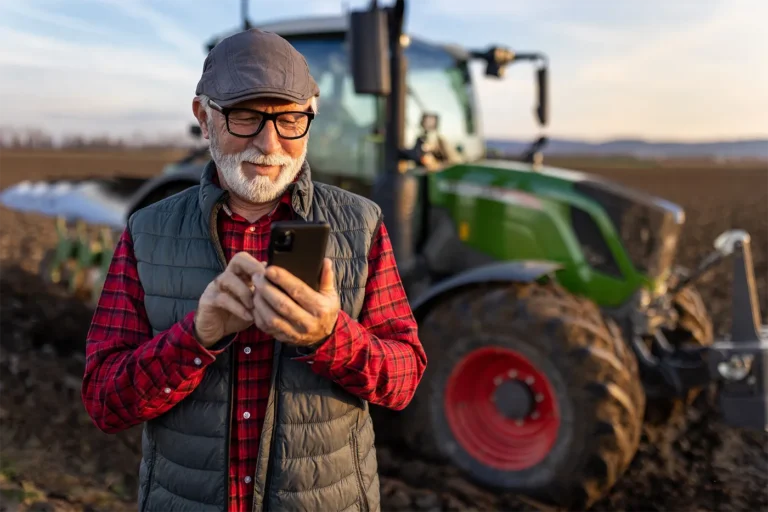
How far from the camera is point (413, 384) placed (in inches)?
65.5

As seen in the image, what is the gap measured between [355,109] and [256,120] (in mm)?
3065

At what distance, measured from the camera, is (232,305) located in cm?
133

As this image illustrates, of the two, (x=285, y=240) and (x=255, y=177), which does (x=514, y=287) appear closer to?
(x=255, y=177)

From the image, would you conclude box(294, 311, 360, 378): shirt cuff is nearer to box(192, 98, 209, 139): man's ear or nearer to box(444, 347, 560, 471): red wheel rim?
box(192, 98, 209, 139): man's ear

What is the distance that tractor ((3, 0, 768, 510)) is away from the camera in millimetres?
3539

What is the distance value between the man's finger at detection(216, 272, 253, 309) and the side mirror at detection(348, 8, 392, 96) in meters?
2.10

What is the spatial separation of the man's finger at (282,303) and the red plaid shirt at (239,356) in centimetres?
13

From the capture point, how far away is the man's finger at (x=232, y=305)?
1.32 metres

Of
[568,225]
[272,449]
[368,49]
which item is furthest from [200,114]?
[568,225]

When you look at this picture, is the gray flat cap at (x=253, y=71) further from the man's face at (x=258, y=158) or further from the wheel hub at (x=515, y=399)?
the wheel hub at (x=515, y=399)

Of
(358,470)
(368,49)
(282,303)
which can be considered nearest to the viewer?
(282,303)

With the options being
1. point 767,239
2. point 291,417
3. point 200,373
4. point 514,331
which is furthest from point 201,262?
point 767,239

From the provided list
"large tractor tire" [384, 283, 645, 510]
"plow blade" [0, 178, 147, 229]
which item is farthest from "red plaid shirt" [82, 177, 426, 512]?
"plow blade" [0, 178, 147, 229]

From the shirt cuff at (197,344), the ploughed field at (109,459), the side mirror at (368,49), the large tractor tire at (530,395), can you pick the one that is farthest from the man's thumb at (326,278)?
the ploughed field at (109,459)
